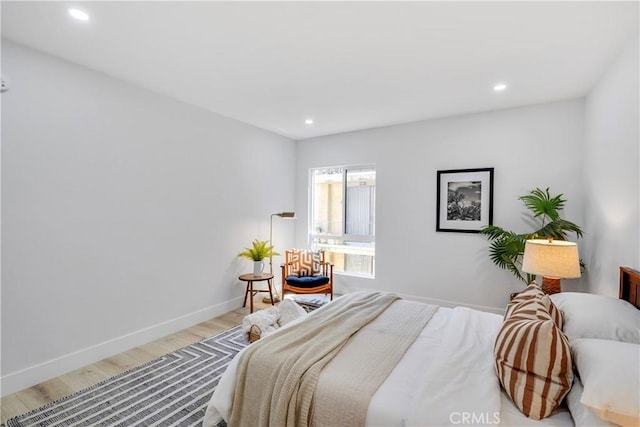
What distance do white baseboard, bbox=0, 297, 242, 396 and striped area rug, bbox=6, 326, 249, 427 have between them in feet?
1.23

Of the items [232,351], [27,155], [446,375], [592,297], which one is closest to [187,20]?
[27,155]

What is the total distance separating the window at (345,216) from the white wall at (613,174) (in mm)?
2488

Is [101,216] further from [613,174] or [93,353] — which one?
[613,174]

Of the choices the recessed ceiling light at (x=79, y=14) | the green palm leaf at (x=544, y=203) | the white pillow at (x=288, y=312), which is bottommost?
the white pillow at (x=288, y=312)

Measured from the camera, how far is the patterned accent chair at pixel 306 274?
12.7ft

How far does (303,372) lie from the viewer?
1.52 m

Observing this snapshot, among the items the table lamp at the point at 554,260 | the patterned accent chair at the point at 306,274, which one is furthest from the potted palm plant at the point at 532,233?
the patterned accent chair at the point at 306,274

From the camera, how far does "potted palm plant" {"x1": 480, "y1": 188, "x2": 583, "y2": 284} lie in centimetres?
305

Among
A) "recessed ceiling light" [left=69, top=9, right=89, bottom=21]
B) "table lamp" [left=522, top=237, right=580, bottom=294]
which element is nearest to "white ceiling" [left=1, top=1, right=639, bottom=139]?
"recessed ceiling light" [left=69, top=9, right=89, bottom=21]

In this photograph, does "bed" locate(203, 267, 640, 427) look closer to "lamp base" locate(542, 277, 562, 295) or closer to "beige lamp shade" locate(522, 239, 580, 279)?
"beige lamp shade" locate(522, 239, 580, 279)

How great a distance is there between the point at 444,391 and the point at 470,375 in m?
0.21

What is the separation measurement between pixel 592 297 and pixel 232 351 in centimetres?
285

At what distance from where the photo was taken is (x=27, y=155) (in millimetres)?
2283

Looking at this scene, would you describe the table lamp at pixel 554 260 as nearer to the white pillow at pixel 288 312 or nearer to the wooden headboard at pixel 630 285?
the wooden headboard at pixel 630 285
